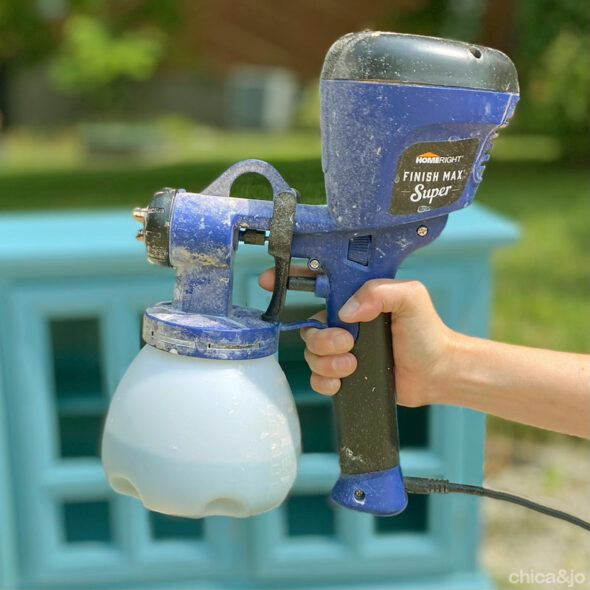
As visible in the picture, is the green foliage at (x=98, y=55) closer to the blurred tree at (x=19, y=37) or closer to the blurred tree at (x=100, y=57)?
the blurred tree at (x=100, y=57)

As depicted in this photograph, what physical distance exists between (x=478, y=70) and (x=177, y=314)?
41 centimetres

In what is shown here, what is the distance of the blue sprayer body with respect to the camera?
80 cm

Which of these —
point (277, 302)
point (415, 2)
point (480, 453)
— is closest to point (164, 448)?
point (277, 302)

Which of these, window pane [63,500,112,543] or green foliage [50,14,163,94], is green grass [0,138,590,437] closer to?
window pane [63,500,112,543]

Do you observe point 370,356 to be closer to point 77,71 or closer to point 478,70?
point 478,70

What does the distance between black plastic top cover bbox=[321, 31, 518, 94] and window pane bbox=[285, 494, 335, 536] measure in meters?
1.37

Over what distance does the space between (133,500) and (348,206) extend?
1170mm

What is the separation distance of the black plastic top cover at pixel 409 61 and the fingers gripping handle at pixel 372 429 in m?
0.30

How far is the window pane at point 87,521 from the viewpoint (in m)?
1.97

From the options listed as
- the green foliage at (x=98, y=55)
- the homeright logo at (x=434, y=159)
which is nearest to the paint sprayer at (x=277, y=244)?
the homeright logo at (x=434, y=159)

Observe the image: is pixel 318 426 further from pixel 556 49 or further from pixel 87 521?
pixel 556 49

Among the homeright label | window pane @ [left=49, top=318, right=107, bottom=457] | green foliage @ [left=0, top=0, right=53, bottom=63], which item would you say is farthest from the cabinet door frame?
green foliage @ [left=0, top=0, right=53, bottom=63]

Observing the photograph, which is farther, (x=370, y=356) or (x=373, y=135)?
(x=370, y=356)

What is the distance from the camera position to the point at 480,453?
163 cm
